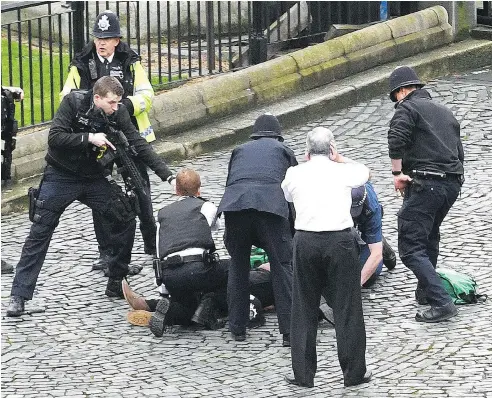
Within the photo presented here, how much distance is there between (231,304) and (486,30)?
818 cm

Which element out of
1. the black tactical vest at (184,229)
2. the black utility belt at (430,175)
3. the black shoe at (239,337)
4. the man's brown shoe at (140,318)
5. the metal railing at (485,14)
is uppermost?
the metal railing at (485,14)

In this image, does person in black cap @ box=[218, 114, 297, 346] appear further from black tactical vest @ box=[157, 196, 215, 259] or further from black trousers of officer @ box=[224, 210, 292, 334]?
black tactical vest @ box=[157, 196, 215, 259]

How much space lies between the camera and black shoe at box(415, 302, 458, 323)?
10594mm

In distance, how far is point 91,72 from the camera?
39.5 feet

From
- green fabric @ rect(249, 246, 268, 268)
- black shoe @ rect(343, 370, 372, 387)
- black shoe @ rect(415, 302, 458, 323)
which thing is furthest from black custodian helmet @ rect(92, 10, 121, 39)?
black shoe @ rect(343, 370, 372, 387)

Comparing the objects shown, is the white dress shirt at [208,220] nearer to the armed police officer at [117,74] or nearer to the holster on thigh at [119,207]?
the holster on thigh at [119,207]

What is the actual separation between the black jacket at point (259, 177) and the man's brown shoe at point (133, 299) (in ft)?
3.44

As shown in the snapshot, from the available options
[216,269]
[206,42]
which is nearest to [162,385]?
[216,269]

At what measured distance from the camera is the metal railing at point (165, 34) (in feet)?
48.2

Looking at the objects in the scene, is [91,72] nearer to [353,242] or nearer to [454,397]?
[353,242]

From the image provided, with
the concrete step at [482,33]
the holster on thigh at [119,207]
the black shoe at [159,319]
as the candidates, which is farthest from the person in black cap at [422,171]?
the concrete step at [482,33]

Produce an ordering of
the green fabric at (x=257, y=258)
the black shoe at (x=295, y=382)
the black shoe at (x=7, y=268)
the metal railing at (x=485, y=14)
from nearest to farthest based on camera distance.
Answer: the black shoe at (x=295, y=382) → the green fabric at (x=257, y=258) → the black shoe at (x=7, y=268) → the metal railing at (x=485, y=14)

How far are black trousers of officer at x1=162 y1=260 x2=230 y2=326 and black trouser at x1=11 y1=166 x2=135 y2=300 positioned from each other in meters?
0.92

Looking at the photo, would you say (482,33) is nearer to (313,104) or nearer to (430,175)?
(313,104)
